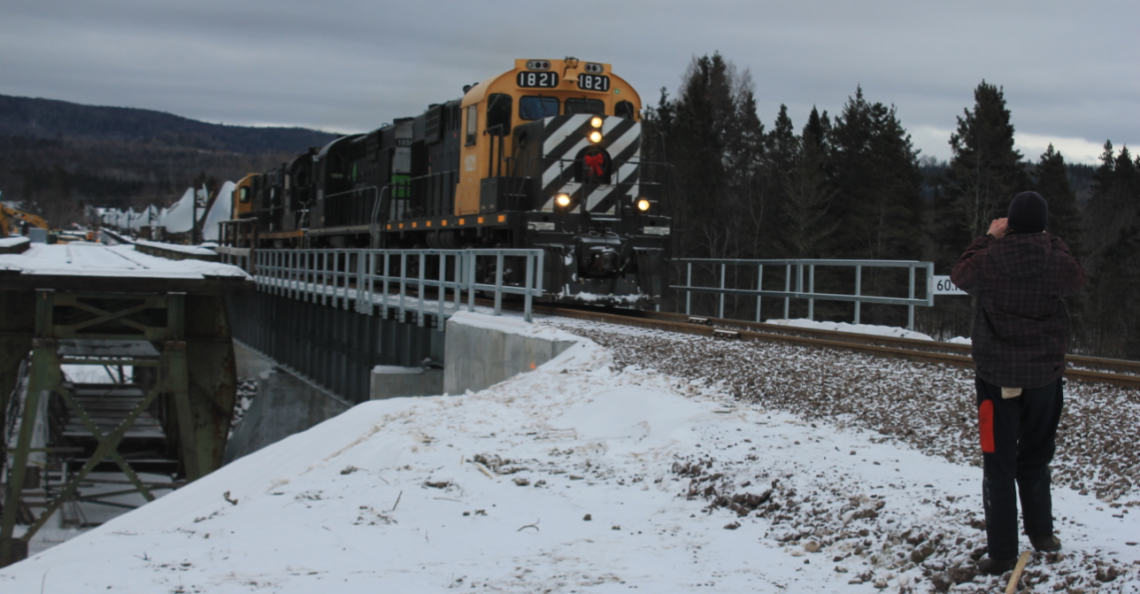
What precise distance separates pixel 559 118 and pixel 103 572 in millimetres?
11456

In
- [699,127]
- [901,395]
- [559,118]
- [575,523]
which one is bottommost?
[575,523]

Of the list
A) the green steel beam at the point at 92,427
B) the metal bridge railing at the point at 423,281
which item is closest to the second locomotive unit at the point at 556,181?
the metal bridge railing at the point at 423,281

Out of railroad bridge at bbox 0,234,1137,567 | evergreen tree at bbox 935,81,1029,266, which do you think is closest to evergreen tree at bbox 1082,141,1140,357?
evergreen tree at bbox 935,81,1029,266

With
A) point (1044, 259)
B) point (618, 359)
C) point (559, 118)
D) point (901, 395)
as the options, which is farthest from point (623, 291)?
point (1044, 259)

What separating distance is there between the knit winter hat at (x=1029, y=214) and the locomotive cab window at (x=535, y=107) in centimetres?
1176

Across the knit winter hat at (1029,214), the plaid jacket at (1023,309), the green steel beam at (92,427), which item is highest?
the knit winter hat at (1029,214)

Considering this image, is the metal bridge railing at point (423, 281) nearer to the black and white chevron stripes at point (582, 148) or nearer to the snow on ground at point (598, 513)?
the black and white chevron stripes at point (582, 148)

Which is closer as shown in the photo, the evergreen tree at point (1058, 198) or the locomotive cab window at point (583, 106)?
the locomotive cab window at point (583, 106)

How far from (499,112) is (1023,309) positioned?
40.1 ft

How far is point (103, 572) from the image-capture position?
436 centimetres

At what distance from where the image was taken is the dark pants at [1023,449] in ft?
13.1

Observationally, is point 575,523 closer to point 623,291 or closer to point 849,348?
point 849,348

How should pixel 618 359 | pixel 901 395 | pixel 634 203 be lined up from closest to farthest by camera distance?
pixel 901 395 < pixel 618 359 < pixel 634 203

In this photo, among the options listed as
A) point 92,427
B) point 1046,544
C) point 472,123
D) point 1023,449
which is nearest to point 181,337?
point 92,427
